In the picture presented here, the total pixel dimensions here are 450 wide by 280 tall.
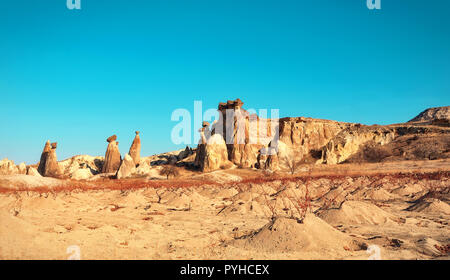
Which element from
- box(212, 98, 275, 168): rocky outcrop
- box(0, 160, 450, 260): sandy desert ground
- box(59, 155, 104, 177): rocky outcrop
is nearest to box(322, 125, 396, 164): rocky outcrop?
box(212, 98, 275, 168): rocky outcrop

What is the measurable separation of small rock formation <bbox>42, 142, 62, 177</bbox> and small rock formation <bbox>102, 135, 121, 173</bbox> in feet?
16.2

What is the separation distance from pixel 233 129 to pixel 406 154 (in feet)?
72.4

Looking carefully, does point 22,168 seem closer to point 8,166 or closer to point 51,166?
point 8,166

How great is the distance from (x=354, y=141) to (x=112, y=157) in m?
35.3

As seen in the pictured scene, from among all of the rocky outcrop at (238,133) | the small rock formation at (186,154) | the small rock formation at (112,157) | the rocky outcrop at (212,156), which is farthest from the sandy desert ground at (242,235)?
the small rock formation at (186,154)

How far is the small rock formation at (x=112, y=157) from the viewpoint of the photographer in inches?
1368

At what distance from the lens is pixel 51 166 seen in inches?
1314

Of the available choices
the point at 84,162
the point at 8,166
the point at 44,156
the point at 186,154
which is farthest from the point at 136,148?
the point at 8,166

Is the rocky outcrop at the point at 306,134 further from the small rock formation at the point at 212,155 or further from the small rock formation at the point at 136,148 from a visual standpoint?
the small rock formation at the point at 136,148

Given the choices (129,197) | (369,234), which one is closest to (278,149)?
(129,197)

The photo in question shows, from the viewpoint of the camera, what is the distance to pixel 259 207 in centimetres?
964

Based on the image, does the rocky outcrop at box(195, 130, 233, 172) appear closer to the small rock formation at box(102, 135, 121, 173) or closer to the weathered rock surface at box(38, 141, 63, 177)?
the small rock formation at box(102, 135, 121, 173)

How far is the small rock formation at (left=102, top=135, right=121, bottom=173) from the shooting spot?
34.8m
